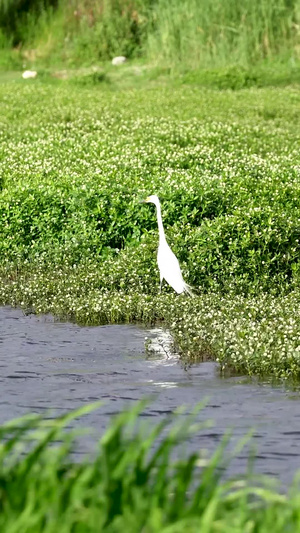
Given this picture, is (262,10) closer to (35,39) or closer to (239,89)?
(239,89)

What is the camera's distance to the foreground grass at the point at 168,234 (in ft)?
40.9

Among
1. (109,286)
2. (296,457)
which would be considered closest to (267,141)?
(109,286)

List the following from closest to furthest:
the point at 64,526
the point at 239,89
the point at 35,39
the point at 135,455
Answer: the point at 64,526, the point at 135,455, the point at 239,89, the point at 35,39

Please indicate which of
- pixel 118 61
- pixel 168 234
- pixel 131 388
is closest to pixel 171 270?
pixel 168 234

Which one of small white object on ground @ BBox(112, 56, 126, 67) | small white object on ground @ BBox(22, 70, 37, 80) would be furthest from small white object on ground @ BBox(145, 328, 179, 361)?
small white object on ground @ BBox(112, 56, 126, 67)

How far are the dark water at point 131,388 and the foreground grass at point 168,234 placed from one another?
1.50 ft

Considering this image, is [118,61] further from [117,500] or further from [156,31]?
[117,500]

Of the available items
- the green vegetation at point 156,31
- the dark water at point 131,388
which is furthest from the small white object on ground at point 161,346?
the green vegetation at point 156,31

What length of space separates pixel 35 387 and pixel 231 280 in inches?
185

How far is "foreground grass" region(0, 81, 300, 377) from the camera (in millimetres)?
12469

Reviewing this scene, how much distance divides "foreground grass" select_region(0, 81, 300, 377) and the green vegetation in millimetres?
18104

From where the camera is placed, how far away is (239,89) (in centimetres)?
4134

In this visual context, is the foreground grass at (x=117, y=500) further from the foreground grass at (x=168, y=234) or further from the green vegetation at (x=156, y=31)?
the green vegetation at (x=156, y=31)

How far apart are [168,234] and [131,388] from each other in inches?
226
